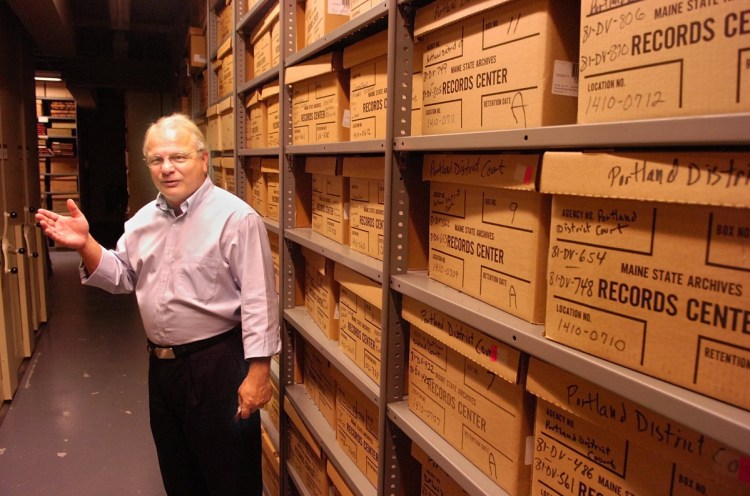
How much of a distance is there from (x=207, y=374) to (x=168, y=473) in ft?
1.62

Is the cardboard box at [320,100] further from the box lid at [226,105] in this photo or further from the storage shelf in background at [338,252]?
the box lid at [226,105]

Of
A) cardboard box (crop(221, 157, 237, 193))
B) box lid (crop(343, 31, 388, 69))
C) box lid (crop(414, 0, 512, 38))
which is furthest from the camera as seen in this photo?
cardboard box (crop(221, 157, 237, 193))

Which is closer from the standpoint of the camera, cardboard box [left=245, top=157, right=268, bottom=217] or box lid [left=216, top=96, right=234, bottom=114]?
cardboard box [left=245, top=157, right=268, bottom=217]

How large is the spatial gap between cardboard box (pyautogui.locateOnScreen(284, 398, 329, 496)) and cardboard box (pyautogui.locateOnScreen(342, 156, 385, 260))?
2.67 feet

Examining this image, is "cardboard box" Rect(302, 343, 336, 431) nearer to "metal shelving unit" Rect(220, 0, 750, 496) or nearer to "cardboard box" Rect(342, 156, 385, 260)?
"metal shelving unit" Rect(220, 0, 750, 496)

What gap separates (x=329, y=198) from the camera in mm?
2125

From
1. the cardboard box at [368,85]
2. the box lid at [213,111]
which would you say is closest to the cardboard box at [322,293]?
the cardboard box at [368,85]

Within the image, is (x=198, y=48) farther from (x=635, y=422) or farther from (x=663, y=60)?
(x=635, y=422)

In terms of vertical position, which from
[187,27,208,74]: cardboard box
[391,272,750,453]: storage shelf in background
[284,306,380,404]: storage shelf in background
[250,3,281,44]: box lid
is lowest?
[284,306,380,404]: storage shelf in background

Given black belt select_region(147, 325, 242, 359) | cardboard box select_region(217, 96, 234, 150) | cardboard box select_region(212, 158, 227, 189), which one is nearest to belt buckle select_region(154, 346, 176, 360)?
black belt select_region(147, 325, 242, 359)

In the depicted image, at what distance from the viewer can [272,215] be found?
2809 mm

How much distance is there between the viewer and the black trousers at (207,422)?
198 cm

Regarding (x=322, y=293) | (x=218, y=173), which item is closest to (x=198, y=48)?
(x=218, y=173)

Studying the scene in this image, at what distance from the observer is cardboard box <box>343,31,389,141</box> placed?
5.29 ft
